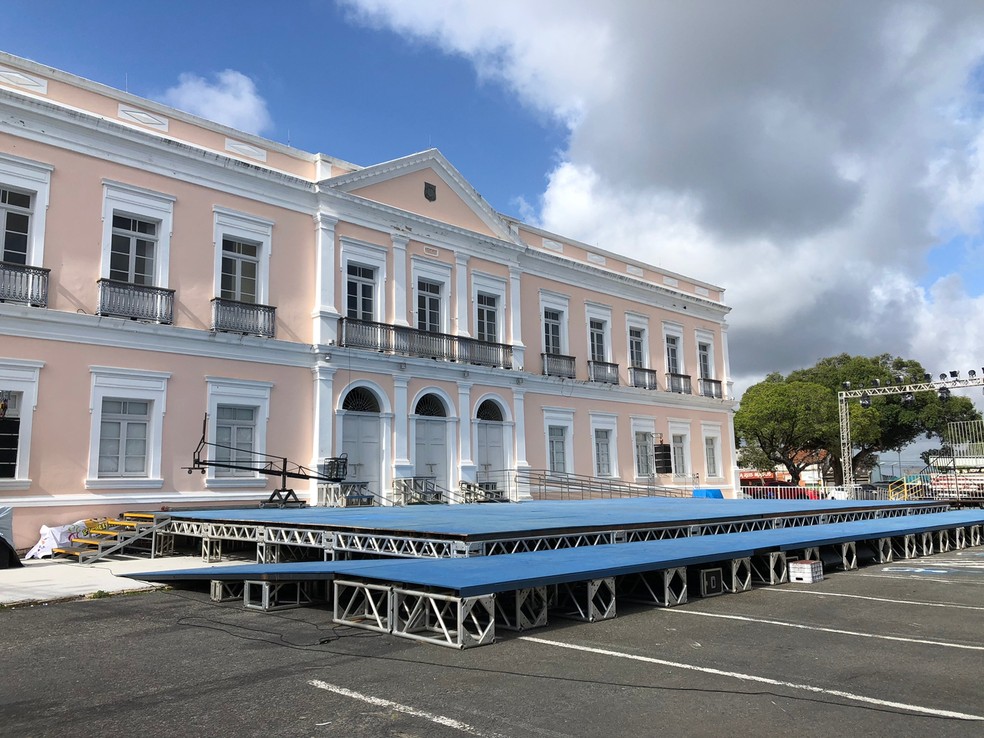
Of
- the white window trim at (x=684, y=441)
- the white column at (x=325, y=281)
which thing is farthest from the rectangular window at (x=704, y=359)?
the white column at (x=325, y=281)

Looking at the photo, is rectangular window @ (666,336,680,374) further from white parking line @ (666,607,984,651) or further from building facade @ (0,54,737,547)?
white parking line @ (666,607,984,651)

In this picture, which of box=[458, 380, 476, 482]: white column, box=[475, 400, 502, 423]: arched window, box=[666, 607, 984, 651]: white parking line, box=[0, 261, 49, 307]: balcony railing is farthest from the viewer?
box=[475, 400, 502, 423]: arched window

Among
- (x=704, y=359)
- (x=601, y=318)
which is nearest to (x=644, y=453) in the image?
(x=601, y=318)

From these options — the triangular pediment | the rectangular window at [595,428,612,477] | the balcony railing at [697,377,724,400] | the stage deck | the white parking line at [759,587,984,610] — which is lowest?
the white parking line at [759,587,984,610]

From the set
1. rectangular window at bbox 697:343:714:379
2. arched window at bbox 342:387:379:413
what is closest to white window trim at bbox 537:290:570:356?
arched window at bbox 342:387:379:413

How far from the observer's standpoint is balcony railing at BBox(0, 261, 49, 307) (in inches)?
507

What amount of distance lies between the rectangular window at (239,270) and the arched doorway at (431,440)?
478 centimetres

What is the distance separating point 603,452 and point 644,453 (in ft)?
6.50

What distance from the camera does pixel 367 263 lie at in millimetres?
18109

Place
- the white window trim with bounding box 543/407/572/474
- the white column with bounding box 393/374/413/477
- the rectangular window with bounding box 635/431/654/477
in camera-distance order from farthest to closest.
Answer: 1. the rectangular window with bounding box 635/431/654/477
2. the white window trim with bounding box 543/407/572/474
3. the white column with bounding box 393/374/413/477

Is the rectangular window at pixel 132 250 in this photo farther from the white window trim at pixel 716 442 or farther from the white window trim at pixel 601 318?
the white window trim at pixel 716 442

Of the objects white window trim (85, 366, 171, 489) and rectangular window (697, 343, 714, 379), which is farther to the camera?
rectangular window (697, 343, 714, 379)

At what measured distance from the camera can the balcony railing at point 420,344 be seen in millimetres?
17531

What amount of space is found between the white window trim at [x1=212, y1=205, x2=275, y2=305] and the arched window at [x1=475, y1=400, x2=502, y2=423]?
6612 millimetres
